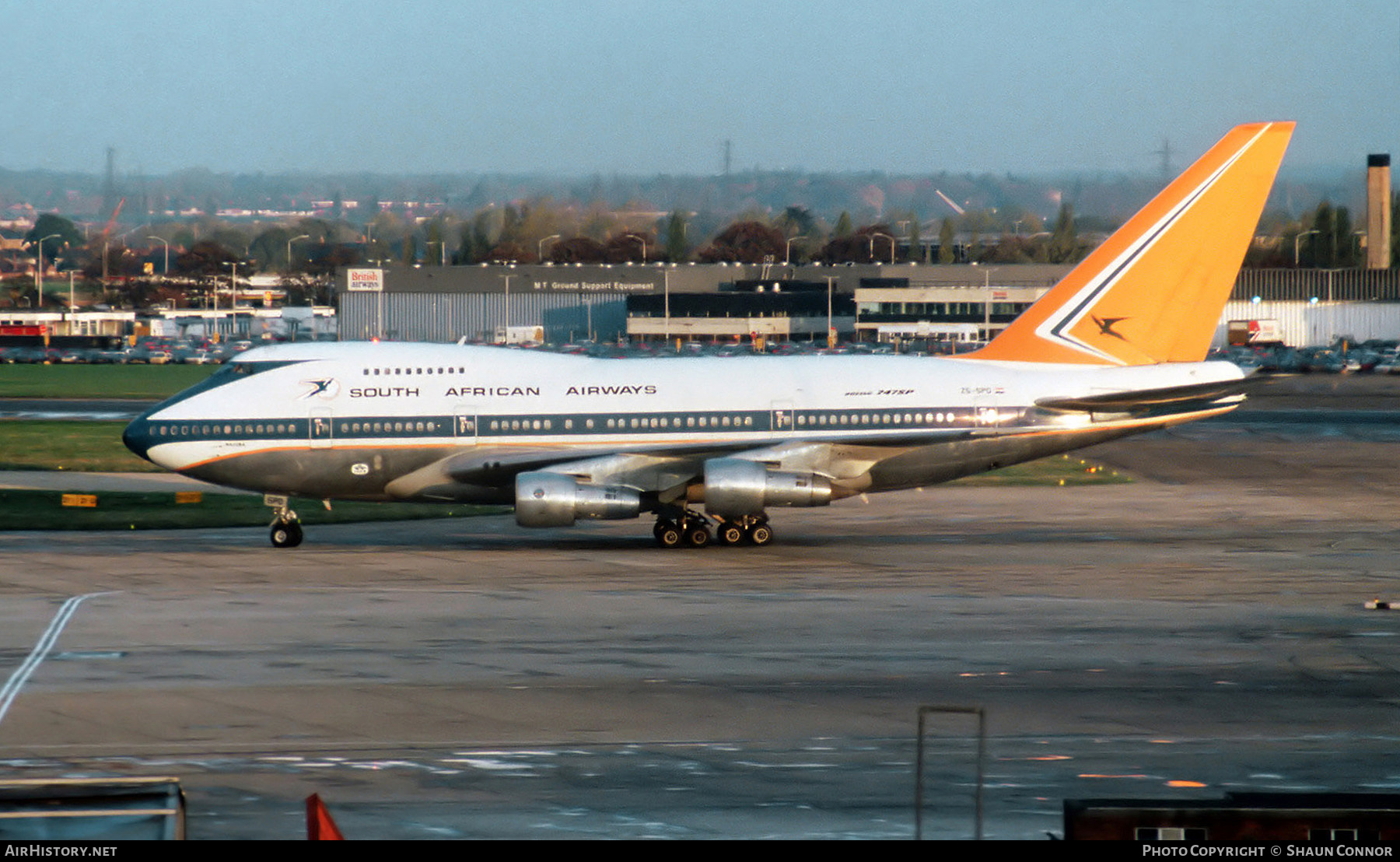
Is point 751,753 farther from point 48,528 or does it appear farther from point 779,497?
point 48,528

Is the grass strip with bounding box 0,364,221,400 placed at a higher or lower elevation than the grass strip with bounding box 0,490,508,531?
higher

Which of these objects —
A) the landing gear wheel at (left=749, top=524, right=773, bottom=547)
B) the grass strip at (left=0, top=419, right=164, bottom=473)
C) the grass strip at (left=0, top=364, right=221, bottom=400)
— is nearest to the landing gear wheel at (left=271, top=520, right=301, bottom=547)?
the landing gear wheel at (left=749, top=524, right=773, bottom=547)

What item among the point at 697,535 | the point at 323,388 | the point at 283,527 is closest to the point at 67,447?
the point at 283,527

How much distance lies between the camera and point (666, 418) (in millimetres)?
32969

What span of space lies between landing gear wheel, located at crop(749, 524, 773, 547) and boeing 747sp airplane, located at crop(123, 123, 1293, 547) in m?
0.05

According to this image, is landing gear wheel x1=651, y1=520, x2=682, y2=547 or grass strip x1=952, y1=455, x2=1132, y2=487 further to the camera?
grass strip x1=952, y1=455, x2=1132, y2=487

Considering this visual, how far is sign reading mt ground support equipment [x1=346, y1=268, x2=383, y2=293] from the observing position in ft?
461

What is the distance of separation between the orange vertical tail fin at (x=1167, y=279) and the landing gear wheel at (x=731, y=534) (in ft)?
23.4

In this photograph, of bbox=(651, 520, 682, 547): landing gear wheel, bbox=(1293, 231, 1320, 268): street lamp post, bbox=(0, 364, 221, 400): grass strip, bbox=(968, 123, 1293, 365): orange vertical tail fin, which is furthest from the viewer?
bbox=(1293, 231, 1320, 268): street lamp post

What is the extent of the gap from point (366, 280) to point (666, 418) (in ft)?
372

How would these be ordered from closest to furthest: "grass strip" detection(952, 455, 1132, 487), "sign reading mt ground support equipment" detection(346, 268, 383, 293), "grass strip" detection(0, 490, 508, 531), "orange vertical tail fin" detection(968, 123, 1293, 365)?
"orange vertical tail fin" detection(968, 123, 1293, 365)
"grass strip" detection(0, 490, 508, 531)
"grass strip" detection(952, 455, 1132, 487)
"sign reading mt ground support equipment" detection(346, 268, 383, 293)

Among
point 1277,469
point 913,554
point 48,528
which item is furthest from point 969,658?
point 1277,469

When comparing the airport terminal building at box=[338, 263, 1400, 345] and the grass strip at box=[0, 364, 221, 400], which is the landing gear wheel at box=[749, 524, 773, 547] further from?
the airport terminal building at box=[338, 263, 1400, 345]

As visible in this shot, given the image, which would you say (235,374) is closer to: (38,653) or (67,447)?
(38,653)
